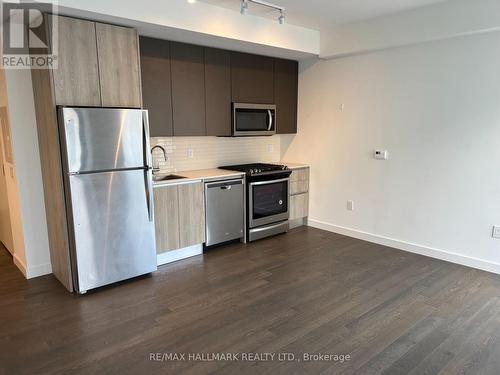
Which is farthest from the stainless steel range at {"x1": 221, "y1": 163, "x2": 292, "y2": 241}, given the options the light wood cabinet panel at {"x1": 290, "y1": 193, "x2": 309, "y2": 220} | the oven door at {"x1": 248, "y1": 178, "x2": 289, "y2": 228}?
the light wood cabinet panel at {"x1": 290, "y1": 193, "x2": 309, "y2": 220}

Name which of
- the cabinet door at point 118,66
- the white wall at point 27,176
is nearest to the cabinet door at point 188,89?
the cabinet door at point 118,66

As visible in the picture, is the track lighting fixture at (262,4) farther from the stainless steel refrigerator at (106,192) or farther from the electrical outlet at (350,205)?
the electrical outlet at (350,205)

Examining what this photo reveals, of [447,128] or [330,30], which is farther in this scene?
[330,30]

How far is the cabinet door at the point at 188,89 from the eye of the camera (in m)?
4.02

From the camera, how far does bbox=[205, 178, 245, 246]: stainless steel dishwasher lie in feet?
13.8

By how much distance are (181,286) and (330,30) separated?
3706 mm

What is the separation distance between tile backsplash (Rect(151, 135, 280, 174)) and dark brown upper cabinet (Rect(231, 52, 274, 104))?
0.66 metres

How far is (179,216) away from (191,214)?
156 mm

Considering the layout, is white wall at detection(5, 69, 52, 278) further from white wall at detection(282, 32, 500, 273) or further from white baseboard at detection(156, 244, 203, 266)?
white wall at detection(282, 32, 500, 273)

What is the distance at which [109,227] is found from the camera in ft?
10.8

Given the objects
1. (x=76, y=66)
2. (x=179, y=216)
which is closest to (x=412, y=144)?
(x=179, y=216)

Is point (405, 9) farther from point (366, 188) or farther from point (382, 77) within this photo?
point (366, 188)

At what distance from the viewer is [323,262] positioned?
397 centimetres

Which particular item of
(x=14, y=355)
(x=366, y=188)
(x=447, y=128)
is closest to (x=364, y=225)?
(x=366, y=188)
